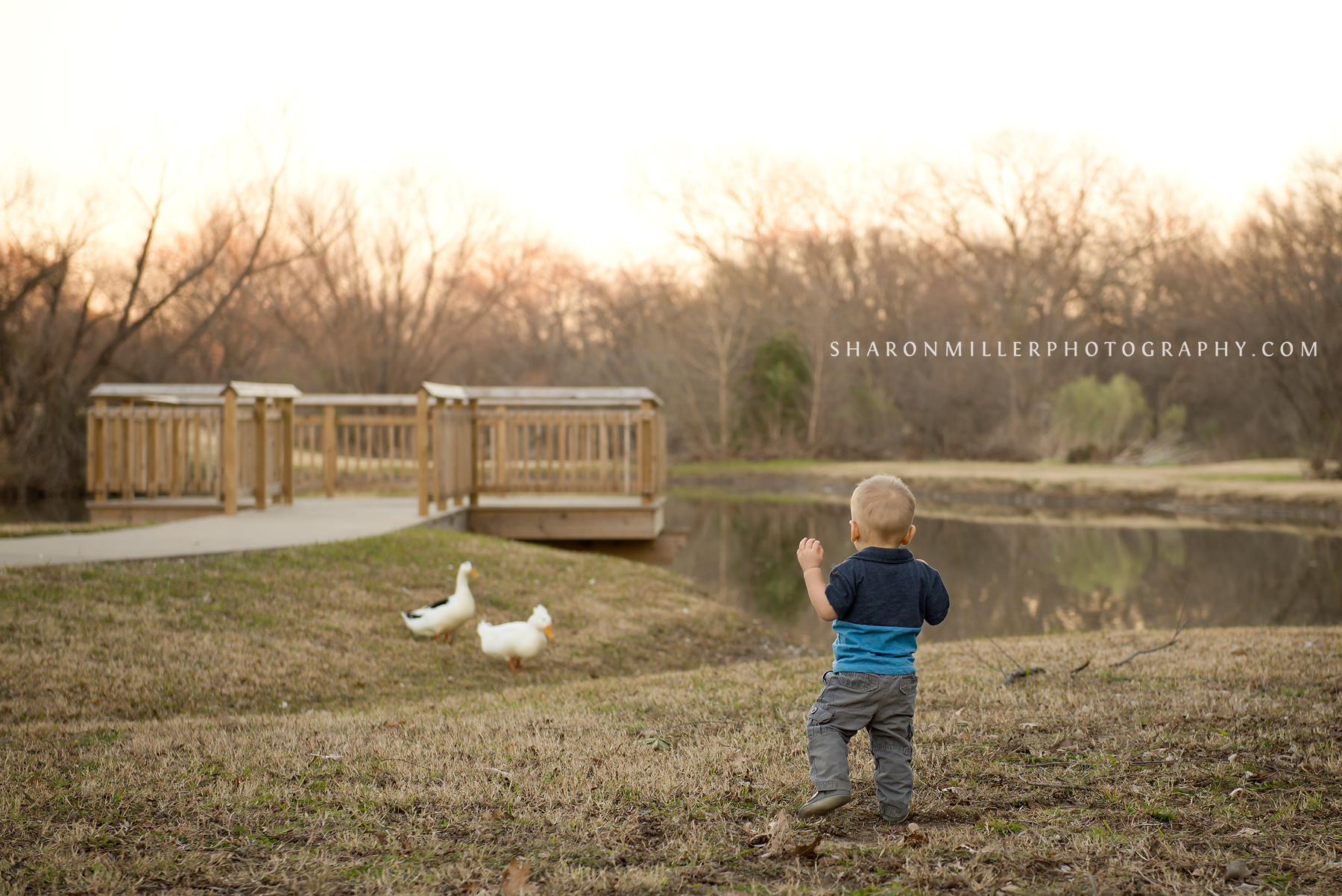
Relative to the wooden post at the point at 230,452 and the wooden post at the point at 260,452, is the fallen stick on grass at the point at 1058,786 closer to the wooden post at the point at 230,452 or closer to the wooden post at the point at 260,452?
the wooden post at the point at 230,452

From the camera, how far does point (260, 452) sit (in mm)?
14938

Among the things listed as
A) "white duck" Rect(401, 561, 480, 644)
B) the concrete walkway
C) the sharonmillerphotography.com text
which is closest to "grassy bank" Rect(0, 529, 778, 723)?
"white duck" Rect(401, 561, 480, 644)

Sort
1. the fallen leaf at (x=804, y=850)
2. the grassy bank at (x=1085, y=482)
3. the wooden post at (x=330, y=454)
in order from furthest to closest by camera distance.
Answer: the grassy bank at (x=1085, y=482), the wooden post at (x=330, y=454), the fallen leaf at (x=804, y=850)

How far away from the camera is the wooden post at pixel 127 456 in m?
14.6

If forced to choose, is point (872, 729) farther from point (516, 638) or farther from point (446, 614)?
point (446, 614)

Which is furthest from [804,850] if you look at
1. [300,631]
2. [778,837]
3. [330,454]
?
[330,454]

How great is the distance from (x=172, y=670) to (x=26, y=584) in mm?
1990

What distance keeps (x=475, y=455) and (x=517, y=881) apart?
12868mm

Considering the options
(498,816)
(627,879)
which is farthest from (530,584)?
(627,879)

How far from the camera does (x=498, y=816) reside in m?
3.58

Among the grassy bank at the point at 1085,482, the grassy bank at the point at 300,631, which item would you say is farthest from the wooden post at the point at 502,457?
the grassy bank at the point at 1085,482

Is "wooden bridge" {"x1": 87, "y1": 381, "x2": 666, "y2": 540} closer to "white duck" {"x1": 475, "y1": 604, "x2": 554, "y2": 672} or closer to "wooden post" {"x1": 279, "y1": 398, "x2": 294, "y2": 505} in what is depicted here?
"wooden post" {"x1": 279, "y1": 398, "x2": 294, "y2": 505}

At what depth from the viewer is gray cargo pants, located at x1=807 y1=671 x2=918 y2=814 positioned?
11.6 ft

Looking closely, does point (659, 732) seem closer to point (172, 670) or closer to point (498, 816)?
point (498, 816)
